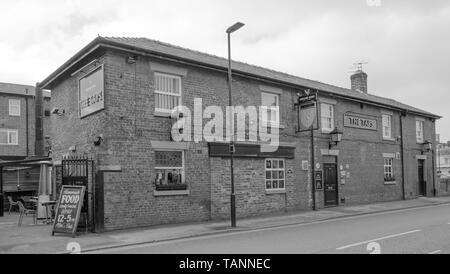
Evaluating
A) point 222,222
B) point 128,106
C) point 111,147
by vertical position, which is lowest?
point 222,222

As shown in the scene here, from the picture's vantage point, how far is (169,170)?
609 inches

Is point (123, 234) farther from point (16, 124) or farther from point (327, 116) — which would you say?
point (16, 124)

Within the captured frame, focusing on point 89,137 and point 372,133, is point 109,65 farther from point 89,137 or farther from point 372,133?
point 372,133

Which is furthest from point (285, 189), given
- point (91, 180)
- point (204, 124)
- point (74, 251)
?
point (74, 251)

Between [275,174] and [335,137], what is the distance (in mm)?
4354

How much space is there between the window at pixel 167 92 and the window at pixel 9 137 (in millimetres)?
27079

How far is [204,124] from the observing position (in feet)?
54.2

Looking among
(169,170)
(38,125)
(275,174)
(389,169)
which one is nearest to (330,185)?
(275,174)

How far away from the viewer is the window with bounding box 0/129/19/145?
122ft

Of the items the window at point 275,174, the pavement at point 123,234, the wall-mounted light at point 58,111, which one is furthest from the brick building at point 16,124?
the window at point 275,174

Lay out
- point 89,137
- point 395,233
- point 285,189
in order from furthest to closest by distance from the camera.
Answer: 1. point 285,189
2. point 89,137
3. point 395,233

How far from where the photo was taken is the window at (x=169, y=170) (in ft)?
49.8

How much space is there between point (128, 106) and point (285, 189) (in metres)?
8.11

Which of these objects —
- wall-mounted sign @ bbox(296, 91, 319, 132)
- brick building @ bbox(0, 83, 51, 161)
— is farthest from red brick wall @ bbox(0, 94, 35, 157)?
wall-mounted sign @ bbox(296, 91, 319, 132)
